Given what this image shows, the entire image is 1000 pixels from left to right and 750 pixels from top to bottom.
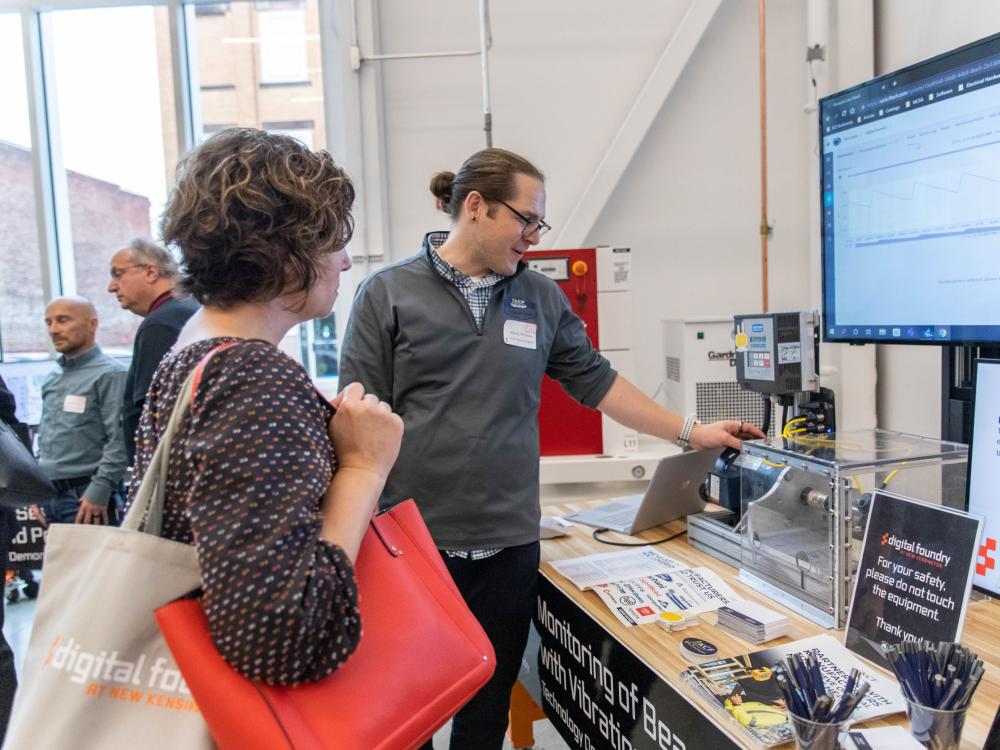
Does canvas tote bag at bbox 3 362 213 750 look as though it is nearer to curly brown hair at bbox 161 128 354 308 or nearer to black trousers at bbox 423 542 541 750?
curly brown hair at bbox 161 128 354 308

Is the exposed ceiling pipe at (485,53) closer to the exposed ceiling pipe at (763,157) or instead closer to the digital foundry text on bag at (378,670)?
the exposed ceiling pipe at (763,157)

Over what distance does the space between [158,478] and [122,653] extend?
0.16 meters

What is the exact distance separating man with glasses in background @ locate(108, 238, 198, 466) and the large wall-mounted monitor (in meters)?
1.76

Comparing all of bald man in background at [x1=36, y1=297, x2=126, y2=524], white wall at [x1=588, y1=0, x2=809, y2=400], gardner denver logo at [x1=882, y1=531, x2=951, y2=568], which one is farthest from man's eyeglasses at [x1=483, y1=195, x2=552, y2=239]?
bald man in background at [x1=36, y1=297, x2=126, y2=524]

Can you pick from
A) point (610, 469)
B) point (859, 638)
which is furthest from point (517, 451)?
point (610, 469)

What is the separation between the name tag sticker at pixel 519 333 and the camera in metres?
1.56

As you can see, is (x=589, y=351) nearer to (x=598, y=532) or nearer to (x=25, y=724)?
(x=598, y=532)

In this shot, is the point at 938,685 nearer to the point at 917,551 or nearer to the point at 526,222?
the point at 917,551

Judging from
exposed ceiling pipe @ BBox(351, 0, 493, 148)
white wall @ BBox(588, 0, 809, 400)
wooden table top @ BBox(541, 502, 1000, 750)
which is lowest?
wooden table top @ BBox(541, 502, 1000, 750)

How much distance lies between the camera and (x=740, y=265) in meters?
3.66

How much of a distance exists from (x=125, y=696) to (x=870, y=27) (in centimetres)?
Result: 347

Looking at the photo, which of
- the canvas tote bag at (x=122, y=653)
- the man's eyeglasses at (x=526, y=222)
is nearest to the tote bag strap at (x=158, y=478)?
the canvas tote bag at (x=122, y=653)

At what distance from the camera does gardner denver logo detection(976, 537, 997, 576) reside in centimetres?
113

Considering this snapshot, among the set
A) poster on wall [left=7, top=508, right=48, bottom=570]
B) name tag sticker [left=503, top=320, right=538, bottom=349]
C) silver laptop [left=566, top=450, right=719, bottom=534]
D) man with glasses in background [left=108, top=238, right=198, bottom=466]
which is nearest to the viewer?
name tag sticker [left=503, top=320, right=538, bottom=349]
